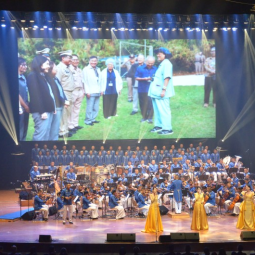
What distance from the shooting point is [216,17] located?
2716 cm

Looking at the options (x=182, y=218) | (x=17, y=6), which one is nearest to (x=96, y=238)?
(x=182, y=218)

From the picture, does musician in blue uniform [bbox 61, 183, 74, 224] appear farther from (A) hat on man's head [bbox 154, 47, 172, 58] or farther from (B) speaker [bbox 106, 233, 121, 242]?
(A) hat on man's head [bbox 154, 47, 172, 58]

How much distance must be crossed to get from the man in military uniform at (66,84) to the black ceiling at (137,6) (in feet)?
19.8

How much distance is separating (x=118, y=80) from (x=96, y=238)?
1463 cm

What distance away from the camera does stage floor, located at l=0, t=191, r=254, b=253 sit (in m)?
15.8

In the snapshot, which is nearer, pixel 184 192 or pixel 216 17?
pixel 184 192

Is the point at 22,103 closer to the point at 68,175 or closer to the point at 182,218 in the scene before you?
the point at 68,175

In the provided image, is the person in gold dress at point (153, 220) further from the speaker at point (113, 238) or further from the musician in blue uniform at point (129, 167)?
the musician in blue uniform at point (129, 167)

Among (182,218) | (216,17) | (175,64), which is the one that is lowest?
(182,218)

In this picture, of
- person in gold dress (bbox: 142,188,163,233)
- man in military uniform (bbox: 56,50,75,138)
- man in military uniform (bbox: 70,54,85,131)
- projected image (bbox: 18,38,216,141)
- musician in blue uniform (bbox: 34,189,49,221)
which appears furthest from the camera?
man in military uniform (bbox: 70,54,85,131)

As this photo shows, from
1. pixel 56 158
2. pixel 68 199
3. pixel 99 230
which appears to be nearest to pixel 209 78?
pixel 56 158

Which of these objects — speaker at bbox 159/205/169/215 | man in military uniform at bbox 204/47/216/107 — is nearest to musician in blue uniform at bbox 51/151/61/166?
speaker at bbox 159/205/169/215

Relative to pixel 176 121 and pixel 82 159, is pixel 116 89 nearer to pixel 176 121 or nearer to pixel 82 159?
pixel 176 121

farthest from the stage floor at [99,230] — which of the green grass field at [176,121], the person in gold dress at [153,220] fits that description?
the green grass field at [176,121]
